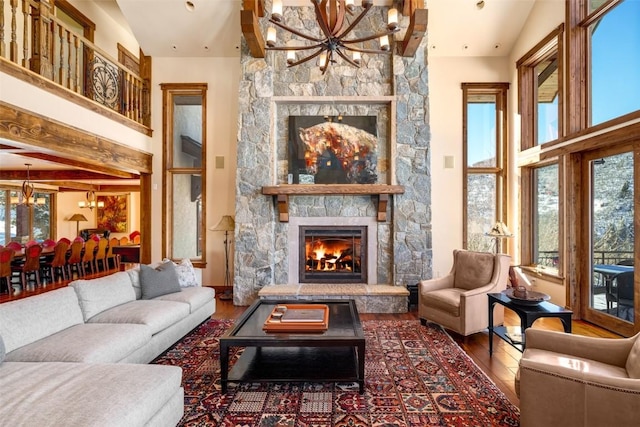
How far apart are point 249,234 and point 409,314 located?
2631mm

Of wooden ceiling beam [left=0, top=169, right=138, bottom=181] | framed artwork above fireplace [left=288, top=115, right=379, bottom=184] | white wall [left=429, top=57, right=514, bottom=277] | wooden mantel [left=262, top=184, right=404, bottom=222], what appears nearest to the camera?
wooden mantel [left=262, top=184, right=404, bottom=222]

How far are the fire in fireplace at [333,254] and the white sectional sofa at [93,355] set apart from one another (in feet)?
6.30

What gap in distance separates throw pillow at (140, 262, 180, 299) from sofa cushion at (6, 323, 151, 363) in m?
0.82

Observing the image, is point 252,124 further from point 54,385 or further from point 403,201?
point 54,385

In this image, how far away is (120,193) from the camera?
1132cm

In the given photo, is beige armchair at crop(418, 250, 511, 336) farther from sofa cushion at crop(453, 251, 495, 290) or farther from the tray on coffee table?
the tray on coffee table

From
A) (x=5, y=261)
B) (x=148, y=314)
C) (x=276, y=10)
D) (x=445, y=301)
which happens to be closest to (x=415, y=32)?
(x=276, y=10)

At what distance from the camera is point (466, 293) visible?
11.4ft

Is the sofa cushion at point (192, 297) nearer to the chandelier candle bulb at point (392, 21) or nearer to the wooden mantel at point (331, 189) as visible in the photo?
the wooden mantel at point (331, 189)

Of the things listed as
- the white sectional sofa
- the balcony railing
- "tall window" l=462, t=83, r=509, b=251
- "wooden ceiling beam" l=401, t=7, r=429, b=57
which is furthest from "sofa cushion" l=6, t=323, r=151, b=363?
"tall window" l=462, t=83, r=509, b=251

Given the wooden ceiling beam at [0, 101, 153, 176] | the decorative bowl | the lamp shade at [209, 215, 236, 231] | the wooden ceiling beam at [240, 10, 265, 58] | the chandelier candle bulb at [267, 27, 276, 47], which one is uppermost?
the wooden ceiling beam at [240, 10, 265, 58]

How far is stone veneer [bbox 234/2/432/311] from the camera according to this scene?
4.90 metres

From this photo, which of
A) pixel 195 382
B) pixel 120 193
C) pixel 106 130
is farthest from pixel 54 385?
pixel 120 193

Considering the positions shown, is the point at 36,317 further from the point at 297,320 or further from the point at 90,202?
→ the point at 90,202
